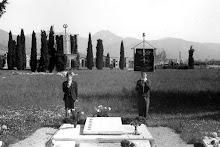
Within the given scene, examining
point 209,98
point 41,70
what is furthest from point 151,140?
point 41,70

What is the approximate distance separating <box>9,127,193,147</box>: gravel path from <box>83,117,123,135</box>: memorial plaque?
836 mm

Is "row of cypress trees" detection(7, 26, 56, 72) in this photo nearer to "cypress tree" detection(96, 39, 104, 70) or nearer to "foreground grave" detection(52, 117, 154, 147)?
"cypress tree" detection(96, 39, 104, 70)

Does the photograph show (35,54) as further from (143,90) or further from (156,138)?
(156,138)

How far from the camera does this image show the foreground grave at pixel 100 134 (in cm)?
1106

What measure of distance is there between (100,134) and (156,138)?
1937 mm

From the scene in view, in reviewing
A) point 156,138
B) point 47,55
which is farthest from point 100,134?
point 47,55

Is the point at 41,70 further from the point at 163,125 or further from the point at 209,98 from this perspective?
the point at 163,125

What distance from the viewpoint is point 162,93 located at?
2528cm

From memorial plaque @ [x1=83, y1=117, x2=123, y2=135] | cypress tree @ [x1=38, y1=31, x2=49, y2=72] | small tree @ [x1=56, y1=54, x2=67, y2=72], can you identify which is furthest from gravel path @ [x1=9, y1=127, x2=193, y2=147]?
cypress tree @ [x1=38, y1=31, x2=49, y2=72]

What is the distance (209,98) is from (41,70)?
37.7 meters

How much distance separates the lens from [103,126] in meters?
12.0

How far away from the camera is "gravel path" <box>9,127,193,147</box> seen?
11.3m

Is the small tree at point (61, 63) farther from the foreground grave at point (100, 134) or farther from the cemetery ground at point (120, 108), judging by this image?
the foreground grave at point (100, 134)

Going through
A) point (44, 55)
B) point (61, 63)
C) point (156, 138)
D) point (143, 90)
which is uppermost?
point (44, 55)
